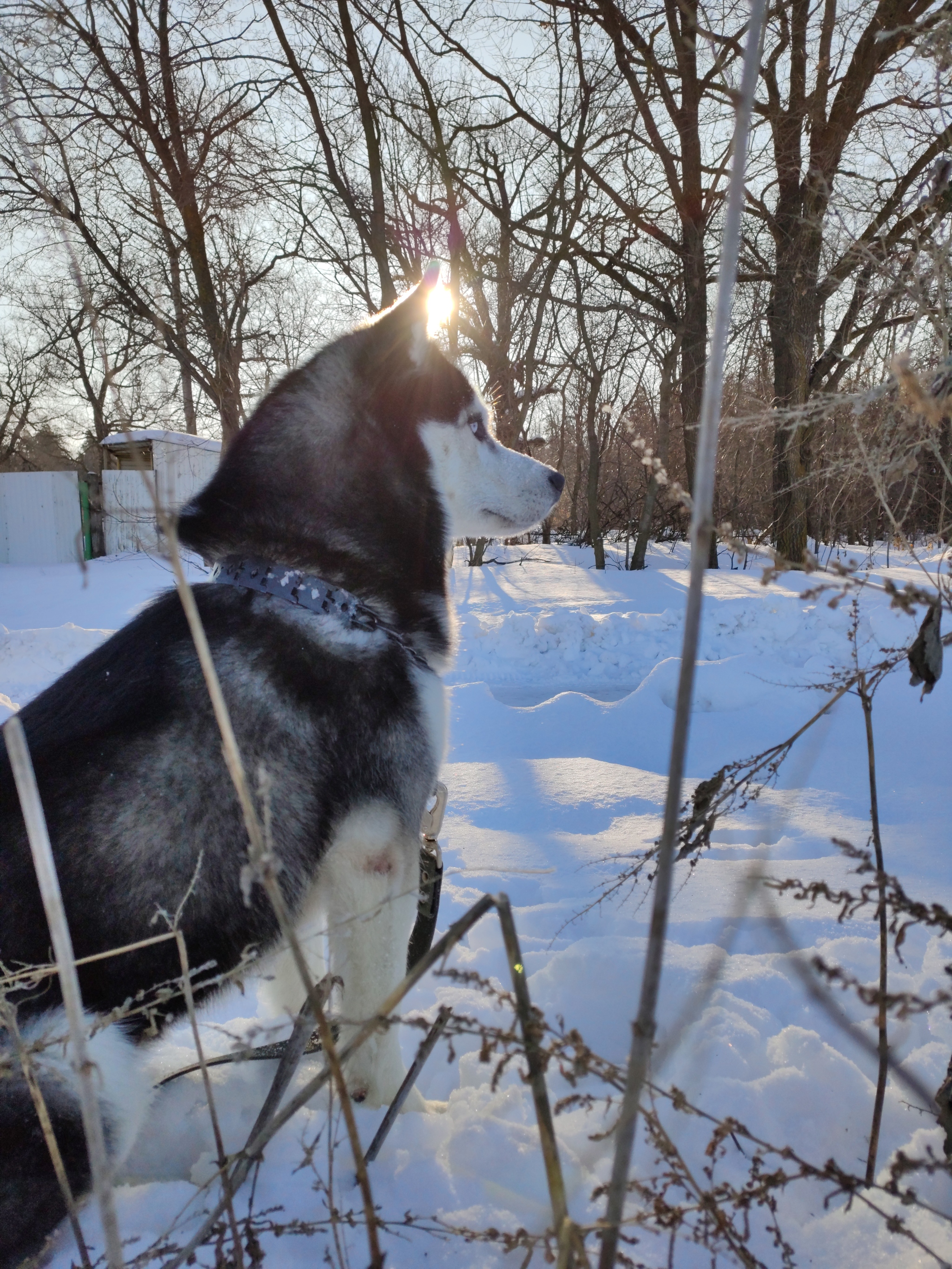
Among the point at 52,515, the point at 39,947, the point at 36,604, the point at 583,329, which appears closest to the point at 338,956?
the point at 39,947

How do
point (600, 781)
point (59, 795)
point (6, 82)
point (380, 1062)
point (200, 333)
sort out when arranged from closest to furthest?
point (6, 82) → point (59, 795) → point (380, 1062) → point (600, 781) → point (200, 333)

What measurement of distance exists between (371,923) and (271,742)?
0.54 meters

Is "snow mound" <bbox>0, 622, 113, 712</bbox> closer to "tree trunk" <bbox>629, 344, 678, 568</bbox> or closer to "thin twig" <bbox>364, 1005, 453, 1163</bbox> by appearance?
"thin twig" <bbox>364, 1005, 453, 1163</bbox>

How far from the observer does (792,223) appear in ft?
29.2

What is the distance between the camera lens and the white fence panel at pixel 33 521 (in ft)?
55.4

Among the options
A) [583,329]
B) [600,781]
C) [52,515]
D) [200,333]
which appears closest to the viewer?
[600,781]

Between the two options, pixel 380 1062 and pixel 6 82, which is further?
pixel 380 1062

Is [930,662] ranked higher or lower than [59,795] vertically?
higher

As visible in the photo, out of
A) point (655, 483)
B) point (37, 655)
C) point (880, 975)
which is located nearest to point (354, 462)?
point (880, 975)

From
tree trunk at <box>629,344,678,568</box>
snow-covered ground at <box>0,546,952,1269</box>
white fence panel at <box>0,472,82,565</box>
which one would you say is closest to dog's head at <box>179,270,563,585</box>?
snow-covered ground at <box>0,546,952,1269</box>

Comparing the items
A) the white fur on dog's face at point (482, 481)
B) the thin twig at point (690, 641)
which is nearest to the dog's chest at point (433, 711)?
the white fur on dog's face at point (482, 481)

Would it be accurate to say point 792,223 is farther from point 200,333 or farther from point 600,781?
point 600,781

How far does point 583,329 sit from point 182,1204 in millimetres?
12476

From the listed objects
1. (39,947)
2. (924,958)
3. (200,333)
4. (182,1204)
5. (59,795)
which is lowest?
(182,1204)
